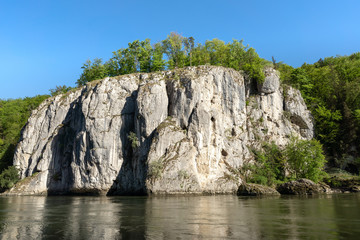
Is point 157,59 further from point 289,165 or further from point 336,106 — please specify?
point 336,106

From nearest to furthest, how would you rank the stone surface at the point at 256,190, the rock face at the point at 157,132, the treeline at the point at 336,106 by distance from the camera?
the stone surface at the point at 256,190 < the rock face at the point at 157,132 < the treeline at the point at 336,106

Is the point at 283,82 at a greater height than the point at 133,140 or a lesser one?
greater

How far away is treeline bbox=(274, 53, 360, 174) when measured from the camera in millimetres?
63125

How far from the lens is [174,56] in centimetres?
7950

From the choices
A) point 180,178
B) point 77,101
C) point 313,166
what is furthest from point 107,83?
point 313,166

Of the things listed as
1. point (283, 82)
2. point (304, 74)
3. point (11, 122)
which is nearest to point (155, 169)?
point (283, 82)

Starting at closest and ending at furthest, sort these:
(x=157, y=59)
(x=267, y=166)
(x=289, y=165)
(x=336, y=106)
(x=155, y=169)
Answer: (x=155, y=169) → (x=289, y=165) → (x=267, y=166) → (x=336, y=106) → (x=157, y=59)

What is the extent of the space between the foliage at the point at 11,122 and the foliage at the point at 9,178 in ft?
39.6

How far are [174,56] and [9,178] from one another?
157ft

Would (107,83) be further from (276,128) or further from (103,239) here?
(103,239)

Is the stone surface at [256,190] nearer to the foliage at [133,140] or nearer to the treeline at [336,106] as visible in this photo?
the foliage at [133,140]

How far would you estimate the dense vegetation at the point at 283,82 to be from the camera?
184 ft

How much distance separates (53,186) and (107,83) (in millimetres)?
23576

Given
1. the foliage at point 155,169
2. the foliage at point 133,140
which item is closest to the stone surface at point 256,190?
the foliage at point 155,169
